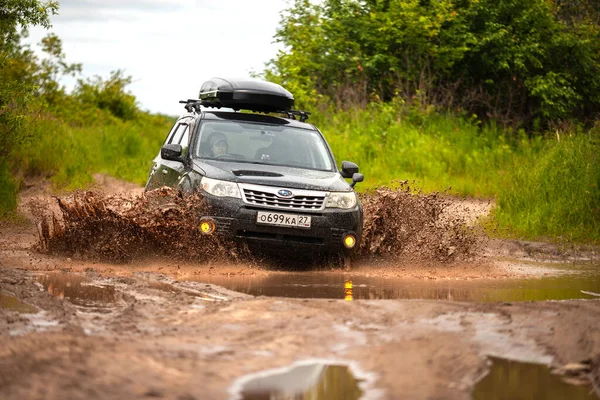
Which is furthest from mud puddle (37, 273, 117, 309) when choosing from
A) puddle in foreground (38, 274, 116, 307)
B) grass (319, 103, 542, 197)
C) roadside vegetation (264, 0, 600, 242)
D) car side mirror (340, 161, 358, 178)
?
roadside vegetation (264, 0, 600, 242)

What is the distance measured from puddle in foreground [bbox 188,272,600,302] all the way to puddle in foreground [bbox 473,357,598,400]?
2.88 meters

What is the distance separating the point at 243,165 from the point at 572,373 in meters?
5.95

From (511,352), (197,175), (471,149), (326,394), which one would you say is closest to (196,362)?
(326,394)

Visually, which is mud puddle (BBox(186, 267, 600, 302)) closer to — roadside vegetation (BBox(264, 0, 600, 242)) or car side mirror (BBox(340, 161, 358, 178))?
car side mirror (BBox(340, 161, 358, 178))

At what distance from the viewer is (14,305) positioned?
7434 mm

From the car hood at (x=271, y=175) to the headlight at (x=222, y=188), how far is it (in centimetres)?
6

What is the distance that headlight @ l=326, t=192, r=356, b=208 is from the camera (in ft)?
34.7

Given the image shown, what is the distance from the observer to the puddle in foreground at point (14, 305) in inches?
283

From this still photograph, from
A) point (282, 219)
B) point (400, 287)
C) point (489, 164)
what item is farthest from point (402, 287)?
point (489, 164)

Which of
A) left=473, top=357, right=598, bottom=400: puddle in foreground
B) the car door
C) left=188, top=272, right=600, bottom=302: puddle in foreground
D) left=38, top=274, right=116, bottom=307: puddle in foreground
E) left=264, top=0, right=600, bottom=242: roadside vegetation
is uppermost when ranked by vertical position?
left=264, top=0, right=600, bottom=242: roadside vegetation

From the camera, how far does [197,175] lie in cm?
1064

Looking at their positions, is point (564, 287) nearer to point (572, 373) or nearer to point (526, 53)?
point (572, 373)

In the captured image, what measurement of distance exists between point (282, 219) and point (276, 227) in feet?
0.33

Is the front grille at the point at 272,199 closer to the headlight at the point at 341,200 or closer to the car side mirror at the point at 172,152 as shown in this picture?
the headlight at the point at 341,200
